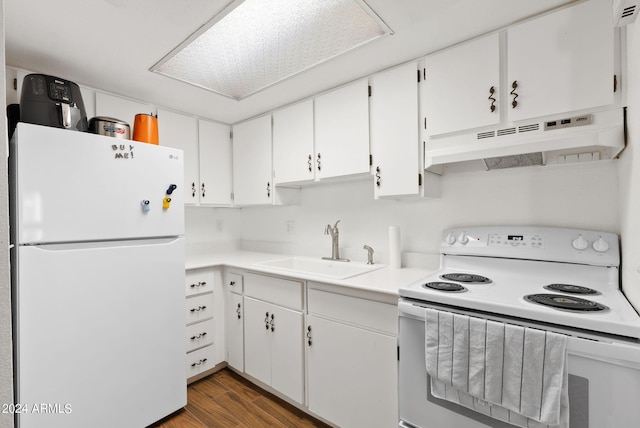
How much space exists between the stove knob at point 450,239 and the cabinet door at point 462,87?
23.1 inches

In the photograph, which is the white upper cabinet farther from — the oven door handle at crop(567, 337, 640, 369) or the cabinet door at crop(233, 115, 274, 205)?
the cabinet door at crop(233, 115, 274, 205)

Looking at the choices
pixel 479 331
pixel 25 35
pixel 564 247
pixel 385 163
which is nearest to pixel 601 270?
pixel 564 247

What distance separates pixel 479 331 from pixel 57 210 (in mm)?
1879

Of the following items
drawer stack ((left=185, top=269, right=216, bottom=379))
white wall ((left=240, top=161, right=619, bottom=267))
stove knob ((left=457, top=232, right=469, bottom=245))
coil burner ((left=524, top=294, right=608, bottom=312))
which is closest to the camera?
coil burner ((left=524, top=294, right=608, bottom=312))

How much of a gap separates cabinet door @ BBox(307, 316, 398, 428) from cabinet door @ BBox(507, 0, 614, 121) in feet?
4.20

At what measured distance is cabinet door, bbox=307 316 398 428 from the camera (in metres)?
1.43

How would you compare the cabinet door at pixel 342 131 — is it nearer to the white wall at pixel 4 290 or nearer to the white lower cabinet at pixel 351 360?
the white lower cabinet at pixel 351 360

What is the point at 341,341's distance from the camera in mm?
1599

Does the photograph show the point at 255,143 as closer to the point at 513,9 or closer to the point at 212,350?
the point at 212,350

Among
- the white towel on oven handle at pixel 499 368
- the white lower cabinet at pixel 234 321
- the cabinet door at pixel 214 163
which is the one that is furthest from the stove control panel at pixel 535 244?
the cabinet door at pixel 214 163

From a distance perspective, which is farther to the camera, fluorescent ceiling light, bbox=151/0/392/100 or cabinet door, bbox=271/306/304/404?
cabinet door, bbox=271/306/304/404

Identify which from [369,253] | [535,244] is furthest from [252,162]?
[535,244]

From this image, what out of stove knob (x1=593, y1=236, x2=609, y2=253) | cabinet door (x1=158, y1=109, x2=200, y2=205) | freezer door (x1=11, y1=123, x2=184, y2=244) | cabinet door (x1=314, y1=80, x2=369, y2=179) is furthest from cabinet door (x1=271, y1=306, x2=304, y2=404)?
stove knob (x1=593, y1=236, x2=609, y2=253)

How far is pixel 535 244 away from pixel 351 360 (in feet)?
3.59
